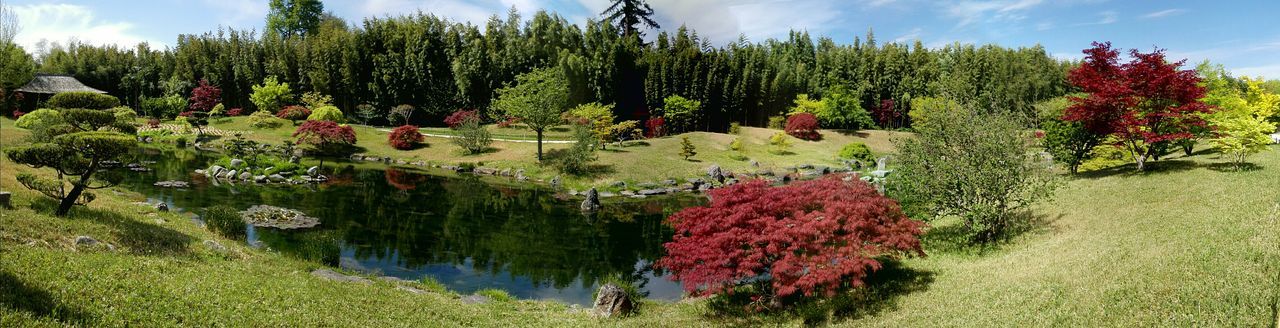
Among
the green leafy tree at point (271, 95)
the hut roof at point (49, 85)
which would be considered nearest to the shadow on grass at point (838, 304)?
the green leafy tree at point (271, 95)

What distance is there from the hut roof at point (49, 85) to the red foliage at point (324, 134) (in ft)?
91.9

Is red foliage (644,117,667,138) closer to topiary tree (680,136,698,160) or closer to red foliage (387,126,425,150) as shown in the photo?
topiary tree (680,136,698,160)

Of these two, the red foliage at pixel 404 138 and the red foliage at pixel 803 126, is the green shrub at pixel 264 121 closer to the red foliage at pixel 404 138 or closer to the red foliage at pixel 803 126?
the red foliage at pixel 404 138

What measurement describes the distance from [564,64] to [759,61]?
21.9 meters

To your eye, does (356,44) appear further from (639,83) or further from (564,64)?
(639,83)

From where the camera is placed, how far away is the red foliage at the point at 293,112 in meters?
60.6

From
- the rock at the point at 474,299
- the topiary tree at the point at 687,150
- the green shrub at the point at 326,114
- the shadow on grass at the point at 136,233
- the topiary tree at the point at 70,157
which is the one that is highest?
the green shrub at the point at 326,114

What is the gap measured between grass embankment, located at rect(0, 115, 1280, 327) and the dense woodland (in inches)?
1870

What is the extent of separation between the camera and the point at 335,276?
1409cm

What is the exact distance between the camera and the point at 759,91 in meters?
66.9

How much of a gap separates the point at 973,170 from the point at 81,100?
938 inches

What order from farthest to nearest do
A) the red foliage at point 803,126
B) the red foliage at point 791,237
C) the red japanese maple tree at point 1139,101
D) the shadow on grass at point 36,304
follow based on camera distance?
the red foliage at point 803,126
the red japanese maple tree at point 1139,101
the red foliage at point 791,237
the shadow on grass at point 36,304

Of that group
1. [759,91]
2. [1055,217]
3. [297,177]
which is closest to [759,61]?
[759,91]

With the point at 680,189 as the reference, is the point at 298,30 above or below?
above
